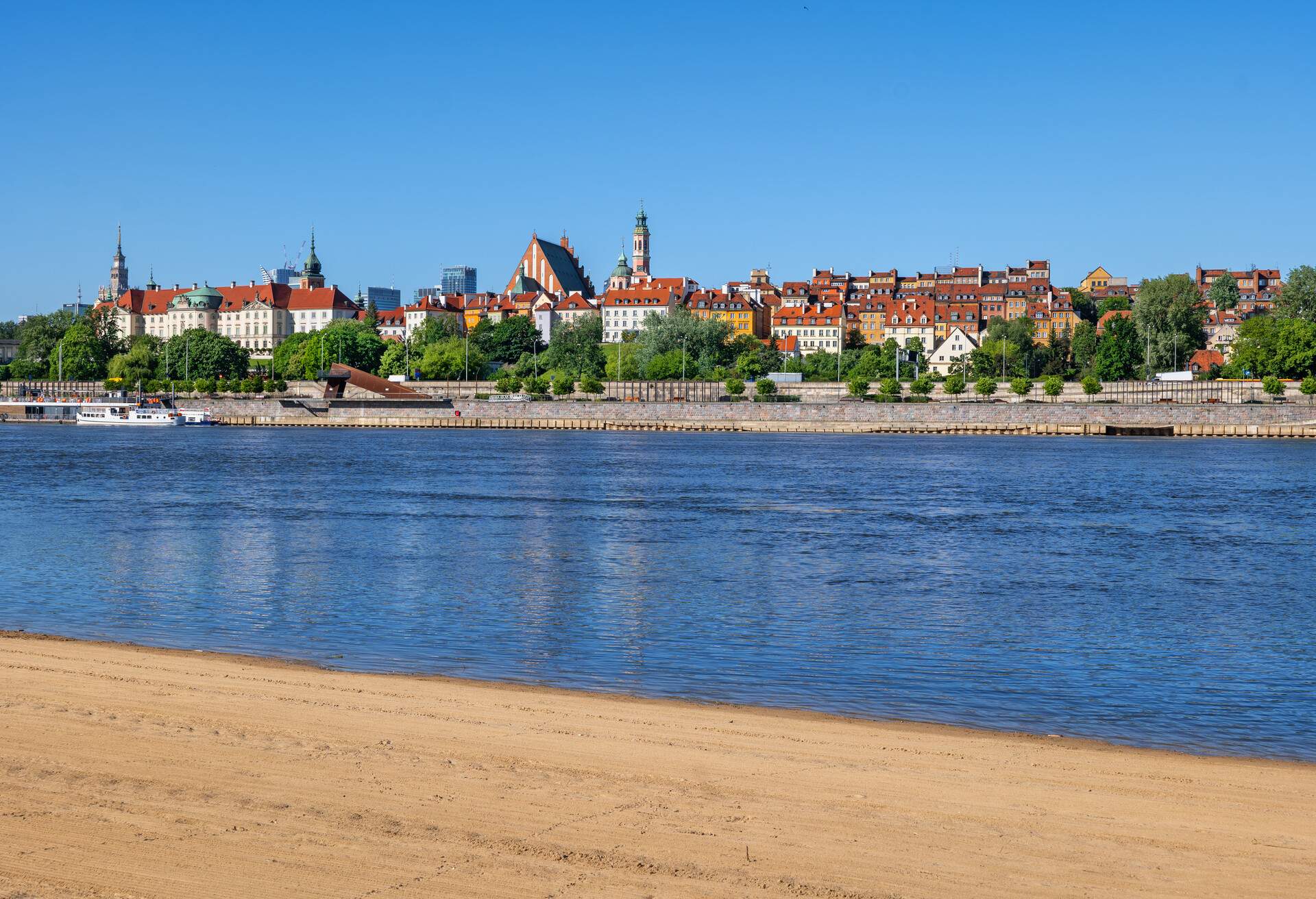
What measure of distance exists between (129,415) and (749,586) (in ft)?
318

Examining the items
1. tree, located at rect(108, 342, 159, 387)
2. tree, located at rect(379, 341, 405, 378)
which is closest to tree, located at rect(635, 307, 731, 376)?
tree, located at rect(379, 341, 405, 378)

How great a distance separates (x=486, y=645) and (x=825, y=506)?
2072 centimetres

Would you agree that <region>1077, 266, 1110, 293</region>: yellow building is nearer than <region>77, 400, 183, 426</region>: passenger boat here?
No

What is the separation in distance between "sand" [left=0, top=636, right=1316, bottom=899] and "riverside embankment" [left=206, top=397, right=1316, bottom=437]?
3181 inches

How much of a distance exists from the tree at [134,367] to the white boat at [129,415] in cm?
1413

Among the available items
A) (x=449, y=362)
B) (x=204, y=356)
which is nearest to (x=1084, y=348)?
(x=449, y=362)

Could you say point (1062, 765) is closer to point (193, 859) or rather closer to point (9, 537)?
point (193, 859)

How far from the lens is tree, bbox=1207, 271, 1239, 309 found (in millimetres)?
162000

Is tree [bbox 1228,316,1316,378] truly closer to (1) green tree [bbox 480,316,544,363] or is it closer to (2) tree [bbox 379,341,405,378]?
(1) green tree [bbox 480,316,544,363]

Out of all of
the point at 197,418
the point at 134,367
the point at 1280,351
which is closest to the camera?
the point at 1280,351

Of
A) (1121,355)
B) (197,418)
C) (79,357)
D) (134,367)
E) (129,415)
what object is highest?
(79,357)

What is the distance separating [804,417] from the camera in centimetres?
9288

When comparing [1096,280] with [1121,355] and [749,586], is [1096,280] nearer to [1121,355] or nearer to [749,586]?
→ [1121,355]

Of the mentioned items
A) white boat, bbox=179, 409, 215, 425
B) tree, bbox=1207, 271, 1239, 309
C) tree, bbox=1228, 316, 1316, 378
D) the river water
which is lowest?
the river water
